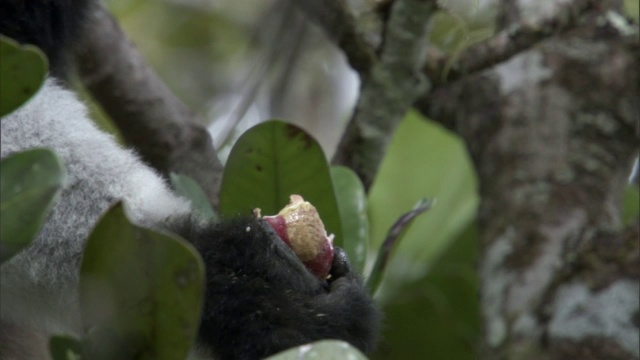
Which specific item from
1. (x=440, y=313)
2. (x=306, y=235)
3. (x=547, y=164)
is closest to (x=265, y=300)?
(x=306, y=235)

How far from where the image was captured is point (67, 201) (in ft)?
4.90

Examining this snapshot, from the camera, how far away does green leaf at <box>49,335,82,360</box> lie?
111 centimetres

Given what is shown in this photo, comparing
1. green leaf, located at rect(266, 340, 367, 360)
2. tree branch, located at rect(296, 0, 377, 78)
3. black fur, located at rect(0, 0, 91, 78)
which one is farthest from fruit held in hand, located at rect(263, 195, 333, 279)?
tree branch, located at rect(296, 0, 377, 78)

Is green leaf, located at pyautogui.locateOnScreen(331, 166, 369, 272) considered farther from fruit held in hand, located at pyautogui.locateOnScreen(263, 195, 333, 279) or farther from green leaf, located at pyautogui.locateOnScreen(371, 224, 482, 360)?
green leaf, located at pyautogui.locateOnScreen(371, 224, 482, 360)

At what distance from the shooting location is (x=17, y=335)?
162 cm

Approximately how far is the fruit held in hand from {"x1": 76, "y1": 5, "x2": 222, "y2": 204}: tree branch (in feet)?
2.63

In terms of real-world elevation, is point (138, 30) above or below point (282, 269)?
below

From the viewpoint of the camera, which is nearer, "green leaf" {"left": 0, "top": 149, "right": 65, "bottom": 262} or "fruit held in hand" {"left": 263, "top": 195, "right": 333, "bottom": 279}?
"green leaf" {"left": 0, "top": 149, "right": 65, "bottom": 262}

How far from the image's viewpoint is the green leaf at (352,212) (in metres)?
1.68

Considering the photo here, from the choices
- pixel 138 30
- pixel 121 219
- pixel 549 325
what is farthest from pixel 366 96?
pixel 138 30

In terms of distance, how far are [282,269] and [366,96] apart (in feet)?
2.73

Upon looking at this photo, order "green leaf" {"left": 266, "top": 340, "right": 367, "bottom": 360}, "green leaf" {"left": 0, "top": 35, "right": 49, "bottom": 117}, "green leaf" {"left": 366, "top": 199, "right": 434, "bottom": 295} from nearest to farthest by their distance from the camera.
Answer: "green leaf" {"left": 266, "top": 340, "right": 367, "bottom": 360}, "green leaf" {"left": 0, "top": 35, "right": 49, "bottom": 117}, "green leaf" {"left": 366, "top": 199, "right": 434, "bottom": 295}

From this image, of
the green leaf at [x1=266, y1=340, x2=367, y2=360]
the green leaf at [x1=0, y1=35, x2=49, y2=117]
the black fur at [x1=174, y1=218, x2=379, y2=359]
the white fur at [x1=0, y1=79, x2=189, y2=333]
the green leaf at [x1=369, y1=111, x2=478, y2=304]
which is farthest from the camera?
the green leaf at [x1=369, y1=111, x2=478, y2=304]

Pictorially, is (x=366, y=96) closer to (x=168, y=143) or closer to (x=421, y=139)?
(x=168, y=143)
